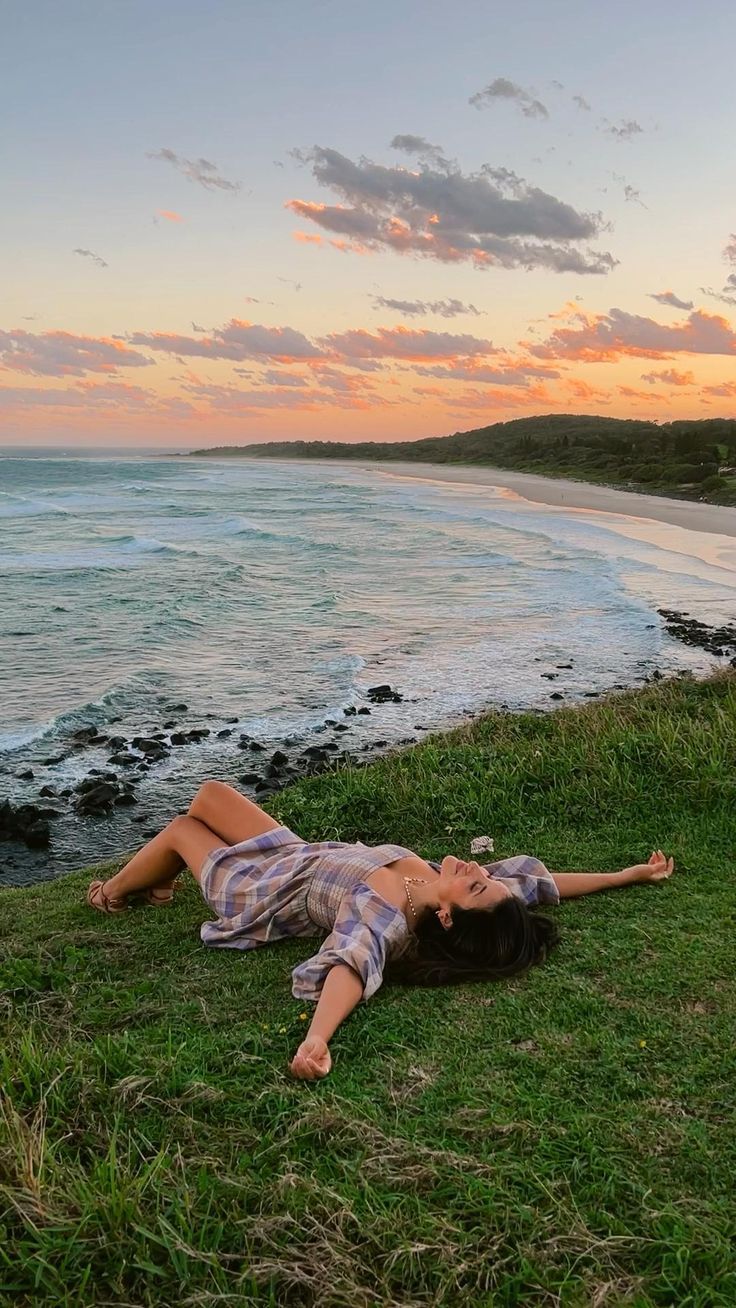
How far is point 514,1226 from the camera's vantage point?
330 centimetres

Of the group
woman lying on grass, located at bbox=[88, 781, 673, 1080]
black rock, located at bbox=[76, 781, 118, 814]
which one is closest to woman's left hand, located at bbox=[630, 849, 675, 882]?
woman lying on grass, located at bbox=[88, 781, 673, 1080]

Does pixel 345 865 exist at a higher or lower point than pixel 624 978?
higher

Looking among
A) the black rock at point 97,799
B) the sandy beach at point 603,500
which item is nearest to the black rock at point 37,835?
the black rock at point 97,799

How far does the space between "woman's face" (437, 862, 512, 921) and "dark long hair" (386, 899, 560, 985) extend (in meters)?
0.04

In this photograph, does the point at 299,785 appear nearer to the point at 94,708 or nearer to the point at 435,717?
the point at 435,717

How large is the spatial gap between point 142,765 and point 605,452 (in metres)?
74.5

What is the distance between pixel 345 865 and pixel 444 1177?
2.03 metres

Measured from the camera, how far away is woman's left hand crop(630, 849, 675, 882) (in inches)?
253

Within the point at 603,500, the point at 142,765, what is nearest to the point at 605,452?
the point at 603,500

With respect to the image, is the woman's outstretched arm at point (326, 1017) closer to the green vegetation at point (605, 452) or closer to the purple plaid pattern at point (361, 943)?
the purple plaid pattern at point (361, 943)

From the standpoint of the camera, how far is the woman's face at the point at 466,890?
5.14 meters

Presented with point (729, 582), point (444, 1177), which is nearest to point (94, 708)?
point (444, 1177)

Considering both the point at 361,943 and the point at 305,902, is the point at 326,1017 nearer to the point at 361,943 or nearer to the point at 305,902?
the point at 361,943

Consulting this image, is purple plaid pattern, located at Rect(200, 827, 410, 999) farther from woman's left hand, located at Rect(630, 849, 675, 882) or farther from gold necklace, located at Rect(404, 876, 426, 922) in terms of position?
woman's left hand, located at Rect(630, 849, 675, 882)
